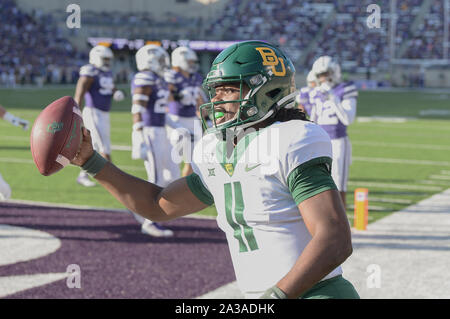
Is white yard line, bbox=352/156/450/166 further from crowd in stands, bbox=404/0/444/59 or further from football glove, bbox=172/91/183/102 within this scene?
crowd in stands, bbox=404/0/444/59

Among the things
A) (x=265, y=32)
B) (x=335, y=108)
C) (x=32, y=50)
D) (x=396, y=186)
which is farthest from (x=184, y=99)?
(x=265, y=32)

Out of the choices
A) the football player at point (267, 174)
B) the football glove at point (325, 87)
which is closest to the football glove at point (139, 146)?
the football glove at point (325, 87)

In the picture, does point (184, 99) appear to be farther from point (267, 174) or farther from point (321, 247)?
point (321, 247)

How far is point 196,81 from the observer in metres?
8.55

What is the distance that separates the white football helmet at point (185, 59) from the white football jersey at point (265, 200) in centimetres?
602

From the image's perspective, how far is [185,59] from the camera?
830 centimetres

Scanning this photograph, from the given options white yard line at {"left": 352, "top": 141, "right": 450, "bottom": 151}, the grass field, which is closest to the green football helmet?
the grass field

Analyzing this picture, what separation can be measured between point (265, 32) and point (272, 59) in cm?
4576

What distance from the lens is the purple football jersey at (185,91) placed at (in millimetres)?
8383

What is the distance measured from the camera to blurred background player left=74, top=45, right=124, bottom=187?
9.16m
